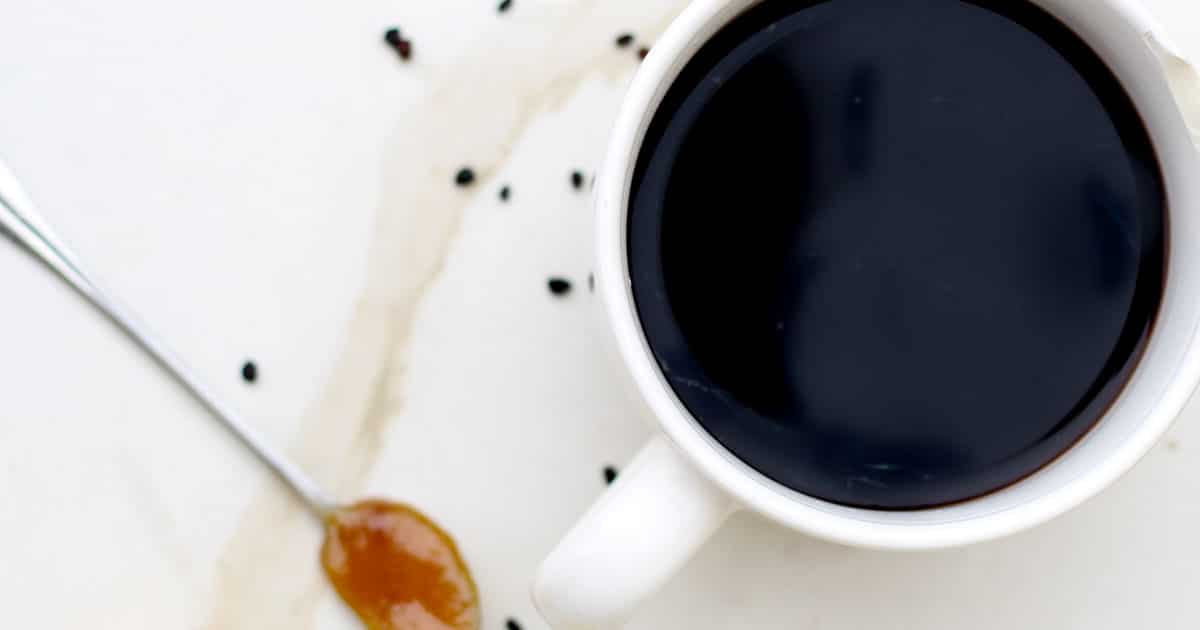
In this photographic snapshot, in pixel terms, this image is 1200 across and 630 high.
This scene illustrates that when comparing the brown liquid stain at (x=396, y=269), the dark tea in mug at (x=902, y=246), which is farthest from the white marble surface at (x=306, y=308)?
the dark tea in mug at (x=902, y=246)

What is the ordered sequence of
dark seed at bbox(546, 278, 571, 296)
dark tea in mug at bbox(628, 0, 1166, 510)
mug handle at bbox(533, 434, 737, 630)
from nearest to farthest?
1. mug handle at bbox(533, 434, 737, 630)
2. dark tea in mug at bbox(628, 0, 1166, 510)
3. dark seed at bbox(546, 278, 571, 296)

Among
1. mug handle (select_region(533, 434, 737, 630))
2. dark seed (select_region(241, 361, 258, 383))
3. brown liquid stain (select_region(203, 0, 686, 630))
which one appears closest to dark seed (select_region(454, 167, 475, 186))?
brown liquid stain (select_region(203, 0, 686, 630))

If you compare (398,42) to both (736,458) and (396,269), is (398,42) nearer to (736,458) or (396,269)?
(396,269)

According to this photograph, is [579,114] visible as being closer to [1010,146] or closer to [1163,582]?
[1010,146]

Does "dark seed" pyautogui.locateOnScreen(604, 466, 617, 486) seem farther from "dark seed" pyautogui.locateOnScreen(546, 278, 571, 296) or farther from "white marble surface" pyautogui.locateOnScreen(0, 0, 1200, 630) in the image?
"dark seed" pyautogui.locateOnScreen(546, 278, 571, 296)

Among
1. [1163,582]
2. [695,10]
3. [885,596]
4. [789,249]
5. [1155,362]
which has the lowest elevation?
[1163,582]

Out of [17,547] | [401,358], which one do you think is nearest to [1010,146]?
[401,358]
